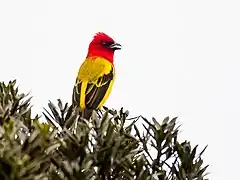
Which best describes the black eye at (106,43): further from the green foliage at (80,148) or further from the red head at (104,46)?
the green foliage at (80,148)

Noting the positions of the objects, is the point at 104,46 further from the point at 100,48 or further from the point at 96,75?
the point at 96,75

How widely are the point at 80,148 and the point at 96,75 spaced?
6.09 metres

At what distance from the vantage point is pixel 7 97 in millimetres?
3383

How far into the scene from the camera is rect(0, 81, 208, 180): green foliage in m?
2.25

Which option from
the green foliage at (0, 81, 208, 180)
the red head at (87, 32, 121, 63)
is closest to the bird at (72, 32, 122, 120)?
the red head at (87, 32, 121, 63)

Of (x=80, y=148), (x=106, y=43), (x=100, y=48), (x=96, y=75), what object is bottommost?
(x=80, y=148)

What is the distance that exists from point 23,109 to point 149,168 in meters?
0.82

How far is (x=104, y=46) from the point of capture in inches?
368

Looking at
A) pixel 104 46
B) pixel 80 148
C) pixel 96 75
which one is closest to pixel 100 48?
pixel 104 46

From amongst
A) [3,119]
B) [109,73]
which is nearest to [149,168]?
[3,119]

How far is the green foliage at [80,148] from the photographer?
2254mm

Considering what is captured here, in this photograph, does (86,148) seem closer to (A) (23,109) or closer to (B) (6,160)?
(B) (6,160)

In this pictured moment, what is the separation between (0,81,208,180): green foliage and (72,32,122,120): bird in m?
4.11

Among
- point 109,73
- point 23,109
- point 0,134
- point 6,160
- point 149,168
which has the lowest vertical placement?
point 6,160
